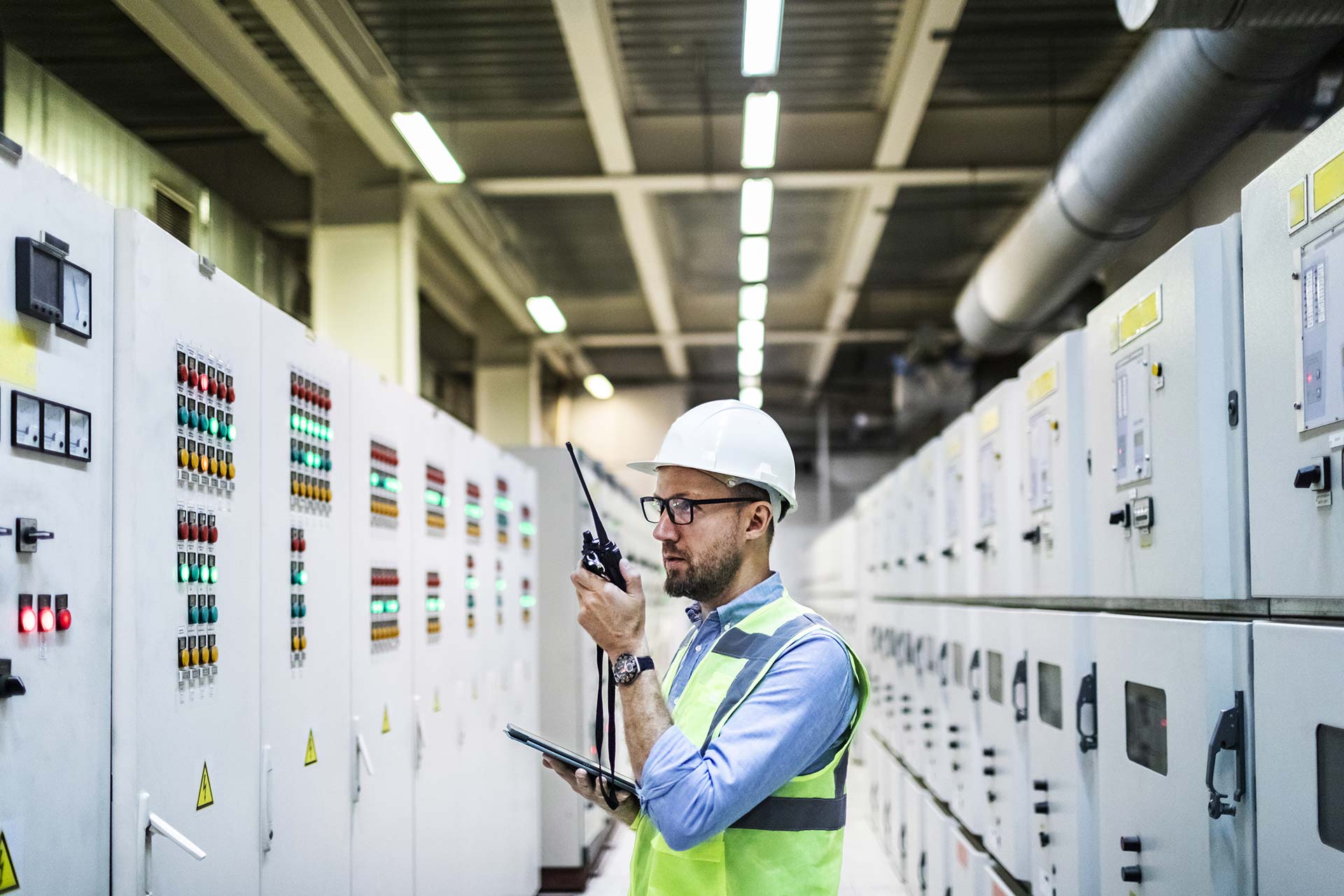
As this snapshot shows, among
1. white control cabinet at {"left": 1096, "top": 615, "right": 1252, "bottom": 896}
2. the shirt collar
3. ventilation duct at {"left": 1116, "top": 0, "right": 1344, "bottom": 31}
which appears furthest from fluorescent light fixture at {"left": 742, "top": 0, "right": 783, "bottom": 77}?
the shirt collar

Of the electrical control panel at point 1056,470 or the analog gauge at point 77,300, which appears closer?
the analog gauge at point 77,300

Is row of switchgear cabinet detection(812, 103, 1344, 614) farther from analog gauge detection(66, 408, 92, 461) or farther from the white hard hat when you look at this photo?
analog gauge detection(66, 408, 92, 461)

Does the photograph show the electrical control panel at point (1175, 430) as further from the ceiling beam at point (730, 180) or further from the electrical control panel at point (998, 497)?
the ceiling beam at point (730, 180)

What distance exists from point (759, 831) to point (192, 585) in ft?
4.16

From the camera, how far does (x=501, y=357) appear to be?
12.9m

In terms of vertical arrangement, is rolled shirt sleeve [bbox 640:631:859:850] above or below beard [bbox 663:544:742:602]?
below

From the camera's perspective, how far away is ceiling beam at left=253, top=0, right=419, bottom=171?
5.96 metres

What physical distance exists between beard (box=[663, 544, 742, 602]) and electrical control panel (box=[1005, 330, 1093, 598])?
1.43 m

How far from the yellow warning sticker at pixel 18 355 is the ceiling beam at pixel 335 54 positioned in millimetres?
4332

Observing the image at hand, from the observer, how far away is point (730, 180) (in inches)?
319

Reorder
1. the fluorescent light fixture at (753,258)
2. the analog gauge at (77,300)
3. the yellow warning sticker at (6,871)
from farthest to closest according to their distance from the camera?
the fluorescent light fixture at (753,258) < the analog gauge at (77,300) < the yellow warning sticker at (6,871)

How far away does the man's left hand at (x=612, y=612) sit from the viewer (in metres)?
2.11

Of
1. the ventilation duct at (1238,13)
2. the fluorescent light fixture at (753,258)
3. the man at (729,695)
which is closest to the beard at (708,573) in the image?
the man at (729,695)

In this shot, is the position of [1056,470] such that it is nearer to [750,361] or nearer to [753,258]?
[753,258]
